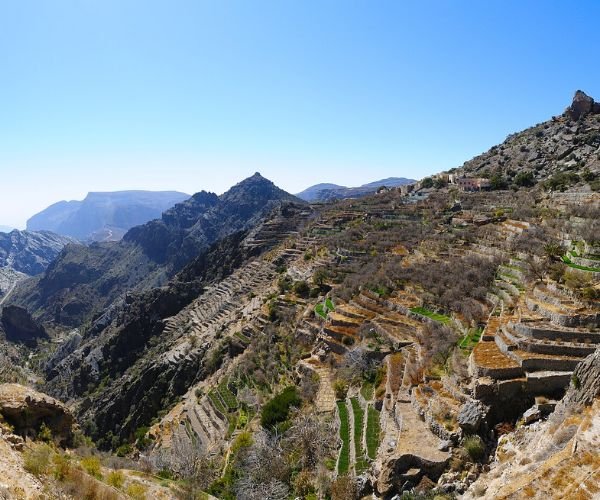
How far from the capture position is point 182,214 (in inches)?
7653

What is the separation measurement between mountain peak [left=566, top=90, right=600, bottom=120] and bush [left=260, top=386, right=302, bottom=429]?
267 ft

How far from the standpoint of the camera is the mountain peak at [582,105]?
78500 mm

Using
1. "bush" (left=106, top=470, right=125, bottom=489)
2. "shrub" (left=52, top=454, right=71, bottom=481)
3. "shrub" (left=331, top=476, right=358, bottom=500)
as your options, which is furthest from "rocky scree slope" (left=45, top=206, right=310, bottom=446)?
"shrub" (left=52, top=454, right=71, bottom=481)

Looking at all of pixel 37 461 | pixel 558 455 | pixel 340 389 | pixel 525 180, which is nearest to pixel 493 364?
pixel 558 455

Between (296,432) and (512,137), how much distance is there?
96.9 meters

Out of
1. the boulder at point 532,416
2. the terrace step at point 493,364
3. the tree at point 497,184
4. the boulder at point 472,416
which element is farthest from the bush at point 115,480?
the tree at point 497,184

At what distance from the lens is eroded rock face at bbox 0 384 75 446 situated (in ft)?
45.1

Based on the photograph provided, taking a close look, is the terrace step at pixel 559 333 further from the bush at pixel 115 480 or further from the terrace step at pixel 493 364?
the bush at pixel 115 480

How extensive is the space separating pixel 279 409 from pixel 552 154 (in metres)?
65.3

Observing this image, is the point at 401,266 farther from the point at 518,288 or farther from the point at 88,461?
the point at 88,461

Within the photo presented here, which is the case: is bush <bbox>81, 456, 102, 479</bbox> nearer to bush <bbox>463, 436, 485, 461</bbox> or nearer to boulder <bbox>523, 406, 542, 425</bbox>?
bush <bbox>463, 436, 485, 461</bbox>

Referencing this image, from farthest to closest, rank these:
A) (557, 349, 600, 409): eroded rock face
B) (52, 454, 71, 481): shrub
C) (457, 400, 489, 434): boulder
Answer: (457, 400, 489, 434): boulder → (52, 454, 71, 481): shrub → (557, 349, 600, 409): eroded rock face

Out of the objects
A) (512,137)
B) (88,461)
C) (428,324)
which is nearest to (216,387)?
(428,324)

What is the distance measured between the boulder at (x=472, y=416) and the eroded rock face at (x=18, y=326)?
116117 millimetres
